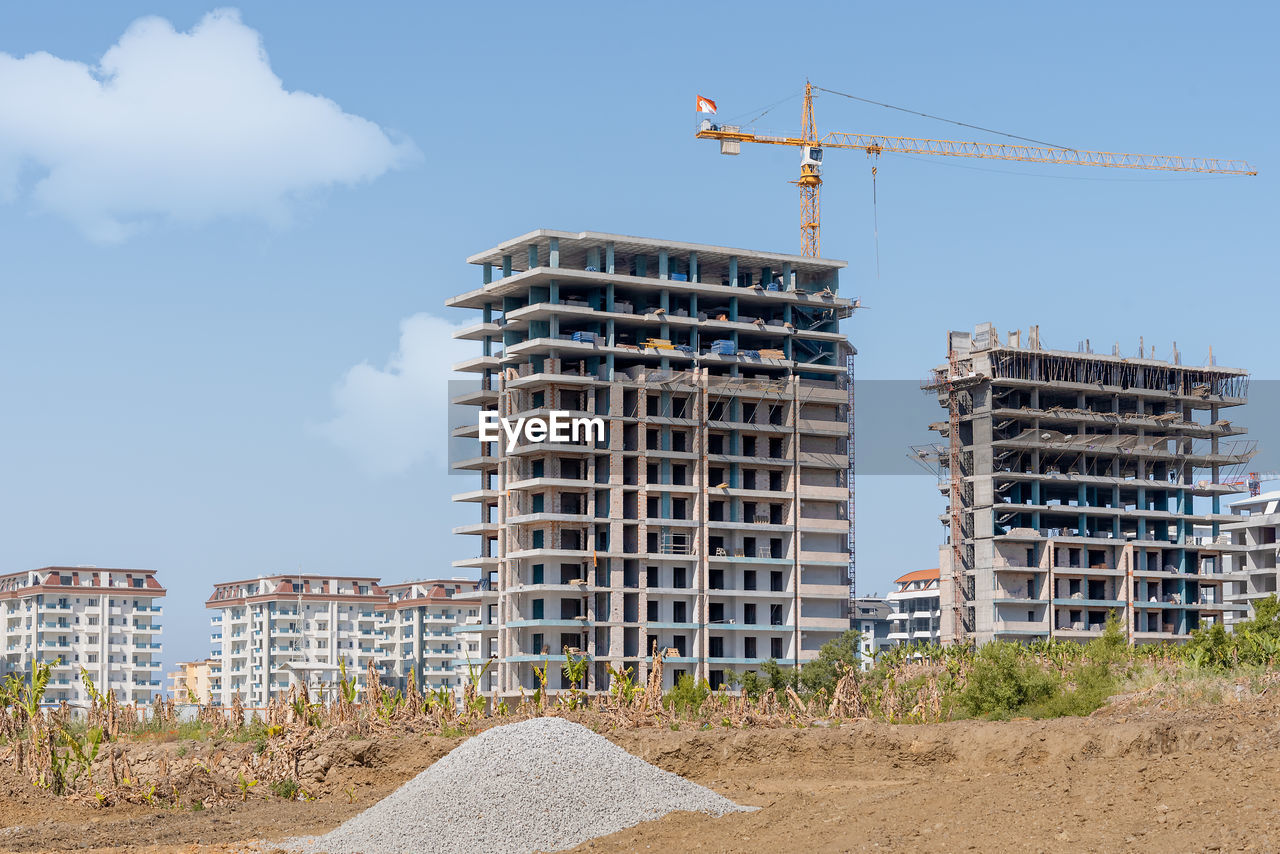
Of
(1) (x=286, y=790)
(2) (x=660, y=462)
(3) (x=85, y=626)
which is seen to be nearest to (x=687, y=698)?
(1) (x=286, y=790)

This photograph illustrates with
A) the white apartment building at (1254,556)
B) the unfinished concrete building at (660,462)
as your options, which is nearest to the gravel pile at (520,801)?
the unfinished concrete building at (660,462)

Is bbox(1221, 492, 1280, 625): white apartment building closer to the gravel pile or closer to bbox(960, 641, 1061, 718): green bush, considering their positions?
bbox(960, 641, 1061, 718): green bush

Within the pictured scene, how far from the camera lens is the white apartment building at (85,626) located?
18275cm

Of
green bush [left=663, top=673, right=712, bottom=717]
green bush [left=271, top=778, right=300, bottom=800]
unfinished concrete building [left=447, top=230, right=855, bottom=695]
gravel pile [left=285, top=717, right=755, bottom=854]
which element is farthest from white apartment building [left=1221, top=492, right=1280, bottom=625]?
gravel pile [left=285, top=717, right=755, bottom=854]

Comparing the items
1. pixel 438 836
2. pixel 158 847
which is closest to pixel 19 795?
pixel 158 847

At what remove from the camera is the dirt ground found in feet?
72.3

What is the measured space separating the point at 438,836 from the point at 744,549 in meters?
79.2

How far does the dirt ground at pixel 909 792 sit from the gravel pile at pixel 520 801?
1008 millimetres

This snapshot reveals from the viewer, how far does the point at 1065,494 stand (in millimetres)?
125062

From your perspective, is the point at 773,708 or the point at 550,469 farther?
the point at 550,469

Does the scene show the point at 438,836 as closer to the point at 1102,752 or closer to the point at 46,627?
the point at 1102,752

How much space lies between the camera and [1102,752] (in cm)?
3027

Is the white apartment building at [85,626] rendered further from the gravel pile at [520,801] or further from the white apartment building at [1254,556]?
the gravel pile at [520,801]

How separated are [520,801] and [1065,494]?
103 metres
